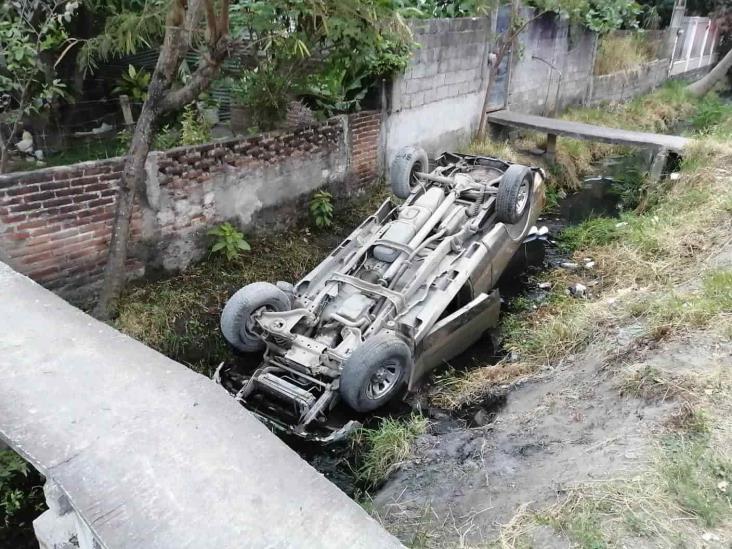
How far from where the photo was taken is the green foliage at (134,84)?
827cm

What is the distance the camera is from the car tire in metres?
4.91

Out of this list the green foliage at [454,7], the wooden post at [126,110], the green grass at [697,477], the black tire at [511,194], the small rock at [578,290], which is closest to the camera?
the green grass at [697,477]

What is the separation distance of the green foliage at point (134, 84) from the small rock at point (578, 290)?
21.4 feet

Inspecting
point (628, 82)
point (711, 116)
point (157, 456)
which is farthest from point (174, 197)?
point (628, 82)

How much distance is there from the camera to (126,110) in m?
8.48

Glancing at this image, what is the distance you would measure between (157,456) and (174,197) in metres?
4.25

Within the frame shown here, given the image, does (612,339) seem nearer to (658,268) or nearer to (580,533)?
(658,268)

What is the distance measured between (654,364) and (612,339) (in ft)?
2.37

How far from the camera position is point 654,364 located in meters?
4.07

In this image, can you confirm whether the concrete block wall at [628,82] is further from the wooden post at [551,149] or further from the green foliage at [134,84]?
the green foliage at [134,84]

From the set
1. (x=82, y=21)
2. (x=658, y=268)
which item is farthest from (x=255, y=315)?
(x=82, y=21)

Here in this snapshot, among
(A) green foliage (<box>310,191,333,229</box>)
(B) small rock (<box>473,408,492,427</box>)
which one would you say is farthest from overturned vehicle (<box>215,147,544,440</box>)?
(A) green foliage (<box>310,191,333,229</box>)

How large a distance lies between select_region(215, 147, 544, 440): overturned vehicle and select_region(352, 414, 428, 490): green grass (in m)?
0.21

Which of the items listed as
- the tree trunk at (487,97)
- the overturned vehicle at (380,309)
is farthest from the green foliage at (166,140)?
the tree trunk at (487,97)
